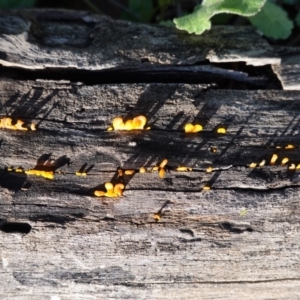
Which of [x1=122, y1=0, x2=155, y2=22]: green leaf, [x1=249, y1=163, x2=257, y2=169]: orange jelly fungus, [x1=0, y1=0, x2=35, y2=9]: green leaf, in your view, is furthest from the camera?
[x1=122, y1=0, x2=155, y2=22]: green leaf

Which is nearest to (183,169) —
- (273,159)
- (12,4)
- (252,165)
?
(252,165)

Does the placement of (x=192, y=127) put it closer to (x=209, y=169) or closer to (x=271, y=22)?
(x=209, y=169)

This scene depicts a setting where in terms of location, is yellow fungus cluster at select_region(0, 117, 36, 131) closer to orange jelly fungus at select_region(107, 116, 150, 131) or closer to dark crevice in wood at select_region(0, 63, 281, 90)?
dark crevice in wood at select_region(0, 63, 281, 90)

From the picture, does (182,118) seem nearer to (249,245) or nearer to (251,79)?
(251,79)

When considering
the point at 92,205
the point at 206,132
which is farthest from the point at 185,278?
the point at 206,132

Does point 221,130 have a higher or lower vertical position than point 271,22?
lower

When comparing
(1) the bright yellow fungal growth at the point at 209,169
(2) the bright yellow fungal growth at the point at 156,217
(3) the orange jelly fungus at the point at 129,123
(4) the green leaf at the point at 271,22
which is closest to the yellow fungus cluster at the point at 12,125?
(3) the orange jelly fungus at the point at 129,123

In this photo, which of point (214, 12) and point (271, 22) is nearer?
point (214, 12)

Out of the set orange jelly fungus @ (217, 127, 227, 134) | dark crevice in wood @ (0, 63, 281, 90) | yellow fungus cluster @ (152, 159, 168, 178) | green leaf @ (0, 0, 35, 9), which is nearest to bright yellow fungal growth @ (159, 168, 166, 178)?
yellow fungus cluster @ (152, 159, 168, 178)
